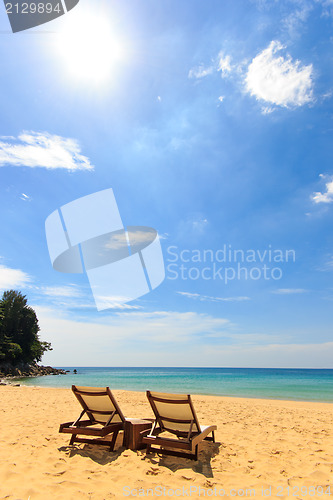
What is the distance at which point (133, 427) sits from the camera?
189 inches

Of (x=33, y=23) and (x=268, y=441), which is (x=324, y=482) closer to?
(x=268, y=441)

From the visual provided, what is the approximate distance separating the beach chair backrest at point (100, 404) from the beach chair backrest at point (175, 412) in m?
0.62

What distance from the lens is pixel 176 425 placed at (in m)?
4.71

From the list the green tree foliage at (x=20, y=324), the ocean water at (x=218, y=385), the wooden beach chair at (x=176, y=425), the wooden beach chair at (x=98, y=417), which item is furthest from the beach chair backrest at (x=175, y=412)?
the green tree foliage at (x=20, y=324)

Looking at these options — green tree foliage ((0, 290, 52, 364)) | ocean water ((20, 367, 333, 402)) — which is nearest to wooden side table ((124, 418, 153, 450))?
ocean water ((20, 367, 333, 402))

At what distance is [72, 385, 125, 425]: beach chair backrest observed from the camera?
4816 millimetres

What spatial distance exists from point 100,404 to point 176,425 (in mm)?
1308

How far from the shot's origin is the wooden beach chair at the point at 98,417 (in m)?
4.67

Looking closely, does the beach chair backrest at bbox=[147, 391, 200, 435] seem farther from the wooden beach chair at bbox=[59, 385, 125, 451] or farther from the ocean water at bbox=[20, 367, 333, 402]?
the ocean water at bbox=[20, 367, 333, 402]

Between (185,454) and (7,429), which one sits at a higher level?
(185,454)

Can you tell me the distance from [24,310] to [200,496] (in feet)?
173

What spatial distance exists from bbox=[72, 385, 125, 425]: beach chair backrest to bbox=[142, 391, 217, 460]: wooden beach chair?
60 cm

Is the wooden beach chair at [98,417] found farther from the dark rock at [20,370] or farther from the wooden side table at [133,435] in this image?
the dark rock at [20,370]

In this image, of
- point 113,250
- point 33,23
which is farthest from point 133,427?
point 113,250
